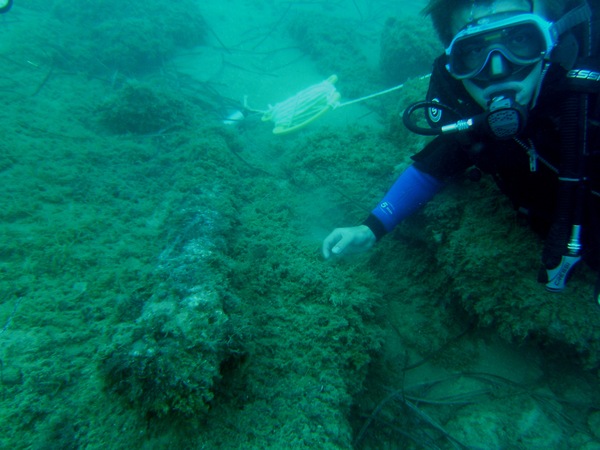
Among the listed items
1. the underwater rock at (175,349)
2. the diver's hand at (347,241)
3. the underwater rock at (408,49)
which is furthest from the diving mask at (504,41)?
the underwater rock at (408,49)

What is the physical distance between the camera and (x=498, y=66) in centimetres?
190

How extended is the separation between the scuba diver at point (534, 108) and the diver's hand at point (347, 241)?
0.29 ft

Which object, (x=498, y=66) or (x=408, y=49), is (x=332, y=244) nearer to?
(x=498, y=66)

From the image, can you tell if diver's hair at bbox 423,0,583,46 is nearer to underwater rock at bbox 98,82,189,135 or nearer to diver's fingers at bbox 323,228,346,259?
diver's fingers at bbox 323,228,346,259

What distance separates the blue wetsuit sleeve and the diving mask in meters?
0.84

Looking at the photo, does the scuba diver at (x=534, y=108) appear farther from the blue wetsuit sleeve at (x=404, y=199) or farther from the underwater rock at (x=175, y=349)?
the underwater rock at (x=175, y=349)

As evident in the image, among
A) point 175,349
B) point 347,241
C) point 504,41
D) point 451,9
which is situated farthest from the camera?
point 347,241

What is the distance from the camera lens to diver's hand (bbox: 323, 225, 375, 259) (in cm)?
245

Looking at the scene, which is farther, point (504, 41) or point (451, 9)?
point (451, 9)

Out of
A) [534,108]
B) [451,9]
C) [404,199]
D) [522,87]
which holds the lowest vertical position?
[404,199]

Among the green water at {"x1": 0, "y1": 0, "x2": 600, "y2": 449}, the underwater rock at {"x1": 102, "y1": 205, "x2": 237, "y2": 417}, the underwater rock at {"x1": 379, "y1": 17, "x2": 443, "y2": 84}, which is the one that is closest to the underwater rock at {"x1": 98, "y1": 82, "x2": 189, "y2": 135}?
the green water at {"x1": 0, "y1": 0, "x2": 600, "y2": 449}

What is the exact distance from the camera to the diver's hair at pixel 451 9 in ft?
6.26

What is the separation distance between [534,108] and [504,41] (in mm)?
481

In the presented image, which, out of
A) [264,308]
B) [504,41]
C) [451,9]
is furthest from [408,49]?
[264,308]
